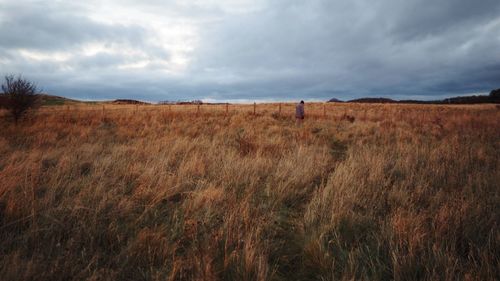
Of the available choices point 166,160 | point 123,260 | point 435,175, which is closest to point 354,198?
point 435,175

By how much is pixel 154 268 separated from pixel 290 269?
1.22 metres

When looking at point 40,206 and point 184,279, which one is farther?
point 40,206

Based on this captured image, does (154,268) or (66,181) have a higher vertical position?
(66,181)

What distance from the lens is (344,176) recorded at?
4.30m

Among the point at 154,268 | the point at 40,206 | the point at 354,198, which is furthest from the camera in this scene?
the point at 354,198

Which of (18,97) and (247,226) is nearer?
(247,226)

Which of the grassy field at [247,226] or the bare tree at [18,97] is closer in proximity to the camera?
the grassy field at [247,226]

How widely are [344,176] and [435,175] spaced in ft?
6.03

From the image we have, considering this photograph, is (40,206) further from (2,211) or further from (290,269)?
(290,269)

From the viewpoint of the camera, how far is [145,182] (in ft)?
13.5

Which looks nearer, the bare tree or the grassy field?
the grassy field

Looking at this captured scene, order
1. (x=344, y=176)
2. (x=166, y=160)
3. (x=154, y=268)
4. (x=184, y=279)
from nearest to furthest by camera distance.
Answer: (x=184, y=279), (x=154, y=268), (x=344, y=176), (x=166, y=160)

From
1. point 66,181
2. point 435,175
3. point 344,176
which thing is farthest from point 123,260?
point 435,175

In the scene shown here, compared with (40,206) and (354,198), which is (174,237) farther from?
(354,198)
